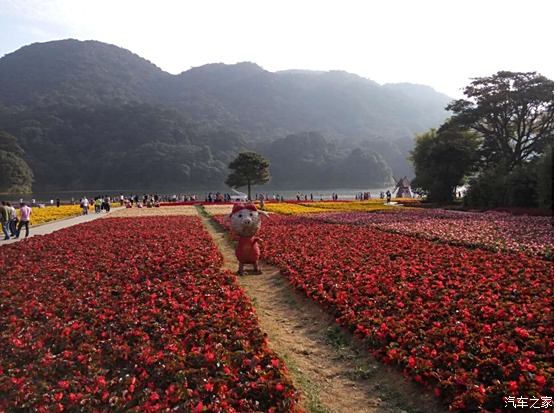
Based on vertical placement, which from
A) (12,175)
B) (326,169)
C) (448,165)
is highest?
(326,169)

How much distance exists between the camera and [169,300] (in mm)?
8375

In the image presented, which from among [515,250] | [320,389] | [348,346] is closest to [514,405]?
[320,389]

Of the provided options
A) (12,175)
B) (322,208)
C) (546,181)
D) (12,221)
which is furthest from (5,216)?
(12,175)

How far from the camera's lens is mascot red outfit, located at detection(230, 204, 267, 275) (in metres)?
12.1

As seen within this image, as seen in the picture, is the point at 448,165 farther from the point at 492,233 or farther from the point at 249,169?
the point at 249,169

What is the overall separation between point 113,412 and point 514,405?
4.05 metres

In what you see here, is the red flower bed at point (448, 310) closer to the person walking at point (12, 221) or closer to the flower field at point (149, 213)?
the person walking at point (12, 221)

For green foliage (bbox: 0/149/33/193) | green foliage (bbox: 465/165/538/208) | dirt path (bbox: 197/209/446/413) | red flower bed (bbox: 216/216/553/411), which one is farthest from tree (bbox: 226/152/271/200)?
green foliage (bbox: 0/149/33/193)

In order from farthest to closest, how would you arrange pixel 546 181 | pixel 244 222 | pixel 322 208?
pixel 322 208 → pixel 546 181 → pixel 244 222

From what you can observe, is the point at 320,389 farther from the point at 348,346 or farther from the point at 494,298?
the point at 494,298

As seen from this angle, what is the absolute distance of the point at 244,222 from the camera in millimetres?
12062

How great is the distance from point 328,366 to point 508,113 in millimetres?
50567

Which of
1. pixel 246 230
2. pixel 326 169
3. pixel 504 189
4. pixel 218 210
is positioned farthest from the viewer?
pixel 326 169

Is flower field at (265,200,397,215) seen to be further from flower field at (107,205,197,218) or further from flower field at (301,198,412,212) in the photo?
flower field at (107,205,197,218)
